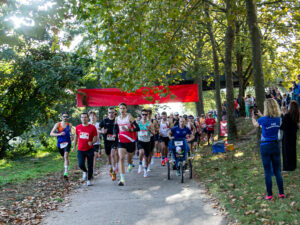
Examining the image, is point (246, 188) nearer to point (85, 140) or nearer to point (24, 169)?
point (85, 140)

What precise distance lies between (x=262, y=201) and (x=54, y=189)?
234 inches

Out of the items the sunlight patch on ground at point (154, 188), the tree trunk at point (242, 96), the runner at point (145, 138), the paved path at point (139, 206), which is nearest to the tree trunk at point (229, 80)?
the runner at point (145, 138)

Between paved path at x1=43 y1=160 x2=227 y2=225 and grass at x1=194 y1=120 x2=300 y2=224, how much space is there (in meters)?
0.43

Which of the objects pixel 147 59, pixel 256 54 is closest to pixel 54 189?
pixel 147 59

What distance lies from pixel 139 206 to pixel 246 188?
8.93 feet

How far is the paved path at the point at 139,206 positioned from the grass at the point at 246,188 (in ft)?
1.42

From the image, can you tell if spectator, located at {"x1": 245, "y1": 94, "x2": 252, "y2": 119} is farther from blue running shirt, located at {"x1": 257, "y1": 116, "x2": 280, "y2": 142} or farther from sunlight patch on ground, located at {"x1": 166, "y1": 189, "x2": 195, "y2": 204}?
blue running shirt, located at {"x1": 257, "y1": 116, "x2": 280, "y2": 142}

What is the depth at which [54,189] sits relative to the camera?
9.77 m

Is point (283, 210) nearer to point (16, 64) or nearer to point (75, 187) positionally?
point (75, 187)

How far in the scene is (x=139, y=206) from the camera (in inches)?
285

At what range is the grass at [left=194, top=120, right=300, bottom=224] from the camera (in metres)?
5.86

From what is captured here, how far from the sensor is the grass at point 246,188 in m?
5.86

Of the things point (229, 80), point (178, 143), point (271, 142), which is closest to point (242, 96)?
point (229, 80)

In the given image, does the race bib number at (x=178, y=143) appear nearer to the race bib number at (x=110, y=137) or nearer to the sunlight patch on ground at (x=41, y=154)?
the race bib number at (x=110, y=137)
